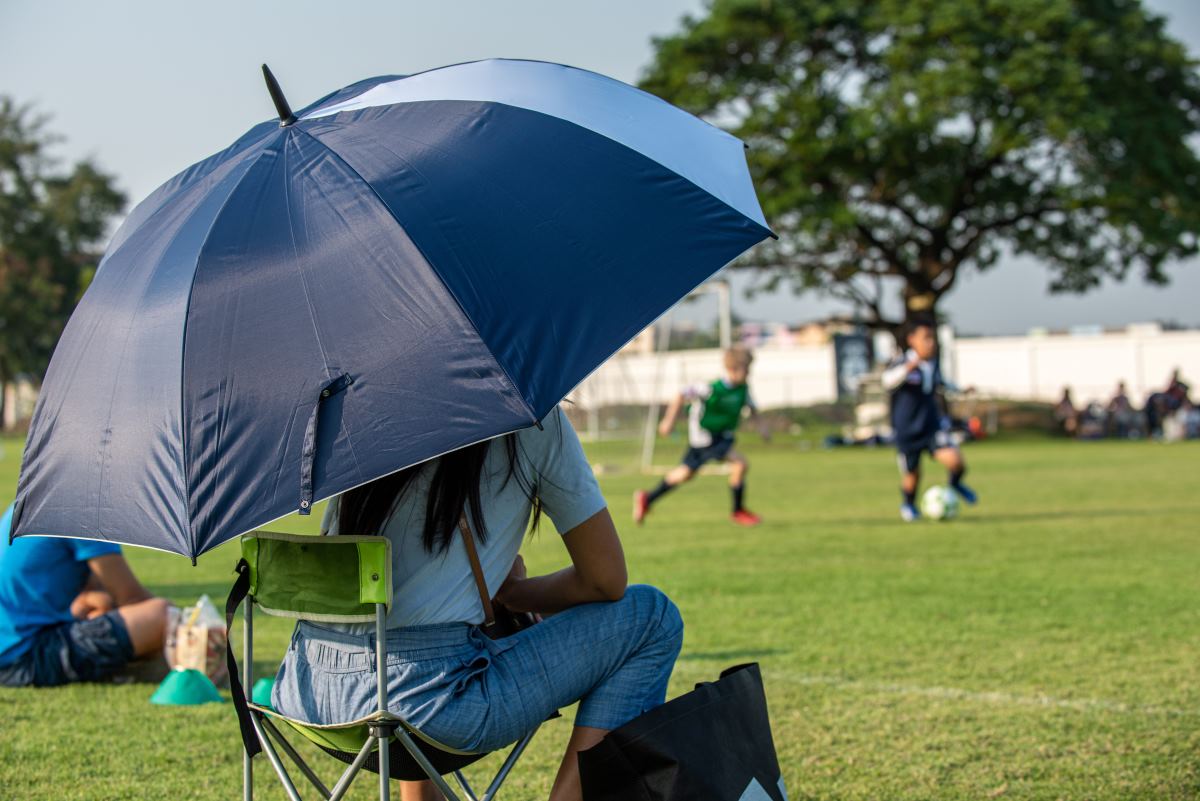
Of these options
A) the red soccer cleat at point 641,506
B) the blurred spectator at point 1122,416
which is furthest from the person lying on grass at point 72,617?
the blurred spectator at point 1122,416

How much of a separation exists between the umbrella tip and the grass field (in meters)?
2.37

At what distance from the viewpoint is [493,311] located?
2.56m

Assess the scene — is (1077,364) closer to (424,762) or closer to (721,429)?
(721,429)

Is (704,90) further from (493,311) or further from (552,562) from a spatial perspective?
(493,311)

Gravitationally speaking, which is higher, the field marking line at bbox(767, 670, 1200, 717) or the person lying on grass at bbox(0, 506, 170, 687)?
the person lying on grass at bbox(0, 506, 170, 687)

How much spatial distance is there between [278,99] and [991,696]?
3.88m

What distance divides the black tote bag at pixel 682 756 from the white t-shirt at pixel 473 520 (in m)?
0.44

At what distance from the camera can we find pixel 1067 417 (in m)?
38.4

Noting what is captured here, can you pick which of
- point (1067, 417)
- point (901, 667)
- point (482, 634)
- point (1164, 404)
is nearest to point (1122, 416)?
point (1067, 417)

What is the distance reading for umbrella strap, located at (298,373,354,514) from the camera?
247 centimetres

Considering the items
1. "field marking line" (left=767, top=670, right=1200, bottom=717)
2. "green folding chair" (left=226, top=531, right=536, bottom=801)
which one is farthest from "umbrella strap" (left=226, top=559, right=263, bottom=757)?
"field marking line" (left=767, top=670, right=1200, bottom=717)

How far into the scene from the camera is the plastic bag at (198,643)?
5719 mm

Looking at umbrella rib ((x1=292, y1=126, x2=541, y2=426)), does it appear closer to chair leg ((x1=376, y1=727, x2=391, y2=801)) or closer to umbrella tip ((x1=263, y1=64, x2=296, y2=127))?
umbrella tip ((x1=263, y1=64, x2=296, y2=127))

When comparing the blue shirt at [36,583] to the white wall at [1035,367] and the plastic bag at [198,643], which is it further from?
the white wall at [1035,367]
